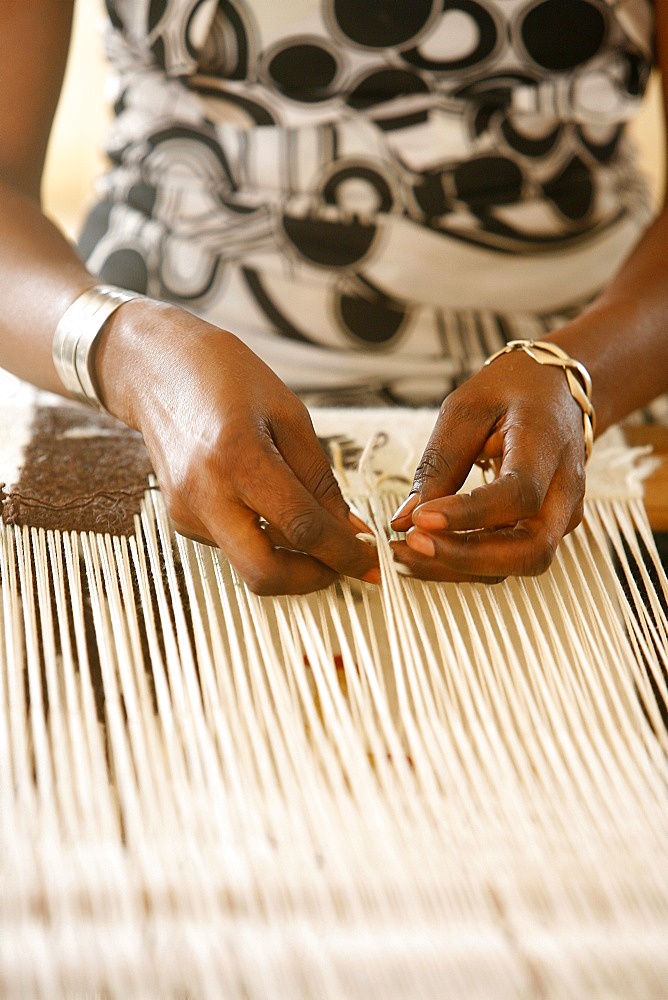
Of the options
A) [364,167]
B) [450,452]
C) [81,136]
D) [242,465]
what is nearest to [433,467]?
[450,452]

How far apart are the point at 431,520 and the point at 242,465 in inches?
4.4

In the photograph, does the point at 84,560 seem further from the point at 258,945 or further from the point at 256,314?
the point at 256,314

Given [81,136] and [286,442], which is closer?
[286,442]

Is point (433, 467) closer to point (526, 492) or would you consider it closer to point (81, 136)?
point (526, 492)

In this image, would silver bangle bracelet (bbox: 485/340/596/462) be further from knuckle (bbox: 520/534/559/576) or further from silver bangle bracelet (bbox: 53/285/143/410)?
silver bangle bracelet (bbox: 53/285/143/410)

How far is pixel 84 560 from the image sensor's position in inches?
22.0

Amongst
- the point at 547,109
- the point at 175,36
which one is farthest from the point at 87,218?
the point at 547,109

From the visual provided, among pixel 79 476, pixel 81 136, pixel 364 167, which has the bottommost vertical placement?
pixel 81 136

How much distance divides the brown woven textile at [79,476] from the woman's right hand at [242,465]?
0.17 ft

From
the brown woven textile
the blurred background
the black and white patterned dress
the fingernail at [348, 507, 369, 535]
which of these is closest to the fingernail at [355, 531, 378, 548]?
the fingernail at [348, 507, 369, 535]

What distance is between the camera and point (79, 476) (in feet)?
2.11

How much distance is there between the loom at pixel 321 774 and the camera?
38 centimetres

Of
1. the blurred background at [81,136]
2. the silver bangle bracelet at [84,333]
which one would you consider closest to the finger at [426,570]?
the silver bangle bracelet at [84,333]

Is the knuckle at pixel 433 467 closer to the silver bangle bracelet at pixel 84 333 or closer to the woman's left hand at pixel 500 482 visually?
the woman's left hand at pixel 500 482
